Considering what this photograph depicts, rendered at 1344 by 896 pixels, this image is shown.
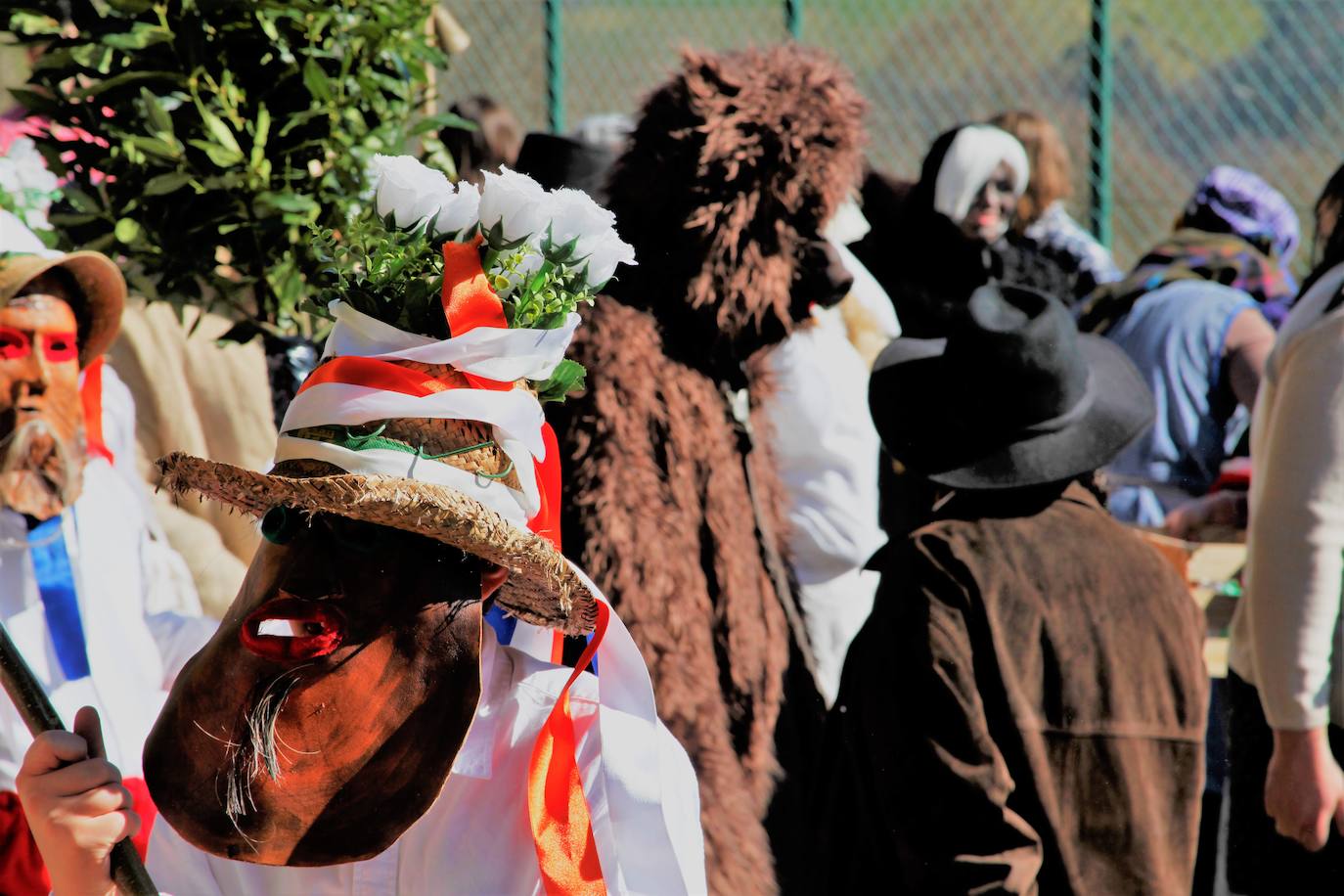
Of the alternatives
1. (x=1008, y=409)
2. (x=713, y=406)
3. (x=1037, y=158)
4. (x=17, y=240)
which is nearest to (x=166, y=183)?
(x=17, y=240)

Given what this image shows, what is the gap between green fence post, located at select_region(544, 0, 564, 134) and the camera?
6363 millimetres

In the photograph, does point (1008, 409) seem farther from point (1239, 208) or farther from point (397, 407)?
point (1239, 208)

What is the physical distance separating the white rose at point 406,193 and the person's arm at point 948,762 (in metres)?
1.26

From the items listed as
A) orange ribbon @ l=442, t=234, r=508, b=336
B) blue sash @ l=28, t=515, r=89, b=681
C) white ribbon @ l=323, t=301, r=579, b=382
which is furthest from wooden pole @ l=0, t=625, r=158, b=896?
blue sash @ l=28, t=515, r=89, b=681

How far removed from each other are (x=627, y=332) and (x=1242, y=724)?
63.2 inches

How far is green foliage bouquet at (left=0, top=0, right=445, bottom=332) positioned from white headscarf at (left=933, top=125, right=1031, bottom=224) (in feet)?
8.02

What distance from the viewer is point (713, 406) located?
2.79 m

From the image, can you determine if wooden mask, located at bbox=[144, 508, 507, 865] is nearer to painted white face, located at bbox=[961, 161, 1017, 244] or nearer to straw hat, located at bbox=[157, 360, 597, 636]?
straw hat, located at bbox=[157, 360, 597, 636]

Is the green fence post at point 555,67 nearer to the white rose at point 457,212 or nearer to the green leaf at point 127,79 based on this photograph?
the green leaf at point 127,79

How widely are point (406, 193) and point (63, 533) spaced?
134 cm

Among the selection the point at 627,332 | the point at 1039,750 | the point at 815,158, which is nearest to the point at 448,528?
the point at 627,332

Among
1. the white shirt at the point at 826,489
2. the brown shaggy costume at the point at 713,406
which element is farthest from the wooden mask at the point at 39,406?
the white shirt at the point at 826,489

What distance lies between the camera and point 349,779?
149 cm

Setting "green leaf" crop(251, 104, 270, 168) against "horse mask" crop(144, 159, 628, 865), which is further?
"green leaf" crop(251, 104, 270, 168)
